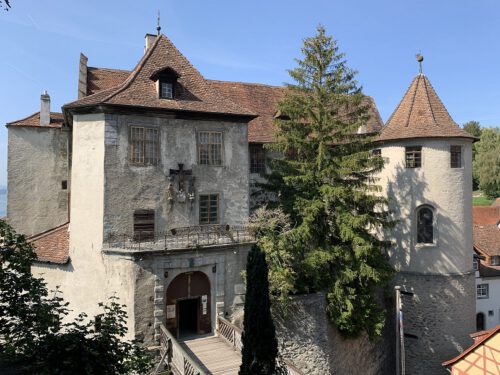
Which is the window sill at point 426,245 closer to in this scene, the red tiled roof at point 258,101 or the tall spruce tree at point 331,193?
the tall spruce tree at point 331,193

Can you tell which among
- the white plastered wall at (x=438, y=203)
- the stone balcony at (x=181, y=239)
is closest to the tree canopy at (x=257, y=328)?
the stone balcony at (x=181, y=239)

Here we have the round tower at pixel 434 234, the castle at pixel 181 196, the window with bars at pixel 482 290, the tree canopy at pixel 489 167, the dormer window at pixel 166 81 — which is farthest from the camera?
the tree canopy at pixel 489 167

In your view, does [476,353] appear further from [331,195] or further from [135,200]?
[135,200]

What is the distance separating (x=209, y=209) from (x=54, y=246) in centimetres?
750

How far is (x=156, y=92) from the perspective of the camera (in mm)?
17906

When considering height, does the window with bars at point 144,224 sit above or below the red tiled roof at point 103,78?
below

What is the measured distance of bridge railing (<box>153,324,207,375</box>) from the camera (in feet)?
43.5

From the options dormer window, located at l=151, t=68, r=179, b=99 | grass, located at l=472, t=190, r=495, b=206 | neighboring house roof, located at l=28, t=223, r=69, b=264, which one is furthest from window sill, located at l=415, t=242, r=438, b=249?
grass, located at l=472, t=190, r=495, b=206

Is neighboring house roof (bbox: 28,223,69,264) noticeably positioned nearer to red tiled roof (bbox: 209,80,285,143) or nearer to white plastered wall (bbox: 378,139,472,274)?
red tiled roof (bbox: 209,80,285,143)

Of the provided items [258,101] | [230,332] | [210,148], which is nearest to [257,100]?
[258,101]

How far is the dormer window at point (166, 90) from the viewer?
17969mm

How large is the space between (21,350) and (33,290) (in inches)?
48.5

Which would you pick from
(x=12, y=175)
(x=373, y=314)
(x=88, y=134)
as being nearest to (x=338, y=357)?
(x=373, y=314)

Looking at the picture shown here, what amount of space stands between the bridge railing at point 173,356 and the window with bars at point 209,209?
5.33m
